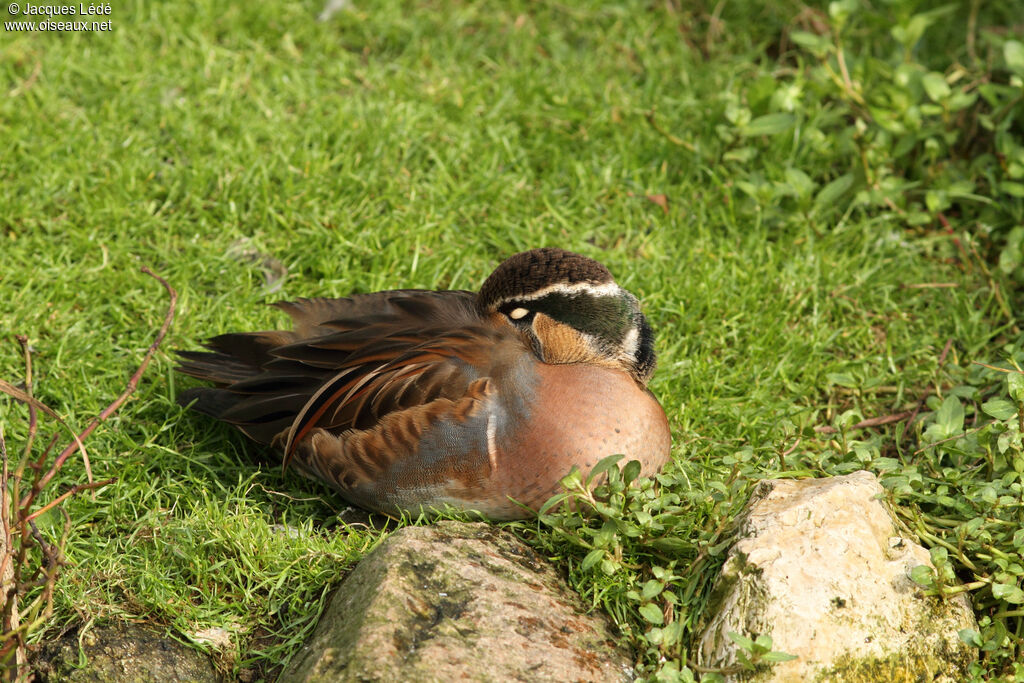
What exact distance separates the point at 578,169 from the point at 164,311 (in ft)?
7.73

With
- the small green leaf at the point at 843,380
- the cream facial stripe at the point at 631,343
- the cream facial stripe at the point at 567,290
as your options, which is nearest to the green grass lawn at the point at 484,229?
the small green leaf at the point at 843,380

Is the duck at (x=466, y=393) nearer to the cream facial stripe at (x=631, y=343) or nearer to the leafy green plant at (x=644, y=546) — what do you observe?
the cream facial stripe at (x=631, y=343)

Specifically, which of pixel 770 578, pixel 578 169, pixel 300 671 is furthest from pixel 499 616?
pixel 578 169

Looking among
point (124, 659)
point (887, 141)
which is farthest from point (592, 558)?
point (887, 141)

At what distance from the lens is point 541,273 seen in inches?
166

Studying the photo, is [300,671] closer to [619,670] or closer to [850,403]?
[619,670]

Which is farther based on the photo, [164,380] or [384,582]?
[164,380]

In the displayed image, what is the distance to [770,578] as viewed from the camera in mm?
3344

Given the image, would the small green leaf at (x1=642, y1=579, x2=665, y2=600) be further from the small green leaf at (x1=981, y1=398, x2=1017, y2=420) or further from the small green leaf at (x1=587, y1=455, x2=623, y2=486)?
the small green leaf at (x1=981, y1=398, x2=1017, y2=420)

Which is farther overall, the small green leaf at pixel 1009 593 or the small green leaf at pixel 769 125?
the small green leaf at pixel 769 125

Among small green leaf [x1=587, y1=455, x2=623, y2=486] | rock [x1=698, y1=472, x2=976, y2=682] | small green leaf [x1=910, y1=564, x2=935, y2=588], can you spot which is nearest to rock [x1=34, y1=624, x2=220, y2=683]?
small green leaf [x1=587, y1=455, x2=623, y2=486]

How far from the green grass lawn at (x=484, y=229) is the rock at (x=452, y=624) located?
17 centimetres

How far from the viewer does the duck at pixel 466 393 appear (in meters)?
3.99

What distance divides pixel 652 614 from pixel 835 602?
56 centimetres
